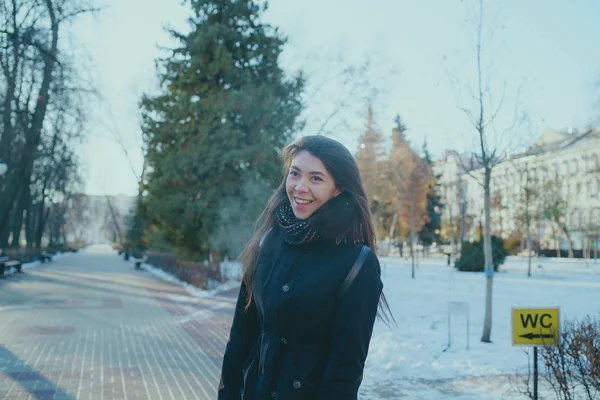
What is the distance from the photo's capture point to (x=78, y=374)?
23.1 feet

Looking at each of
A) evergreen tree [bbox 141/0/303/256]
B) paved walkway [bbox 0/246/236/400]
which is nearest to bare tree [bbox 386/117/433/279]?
evergreen tree [bbox 141/0/303/256]

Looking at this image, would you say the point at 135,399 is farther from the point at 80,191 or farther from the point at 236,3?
the point at 80,191

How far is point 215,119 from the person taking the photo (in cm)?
1881

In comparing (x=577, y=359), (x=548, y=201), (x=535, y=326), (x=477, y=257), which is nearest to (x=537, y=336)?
(x=535, y=326)

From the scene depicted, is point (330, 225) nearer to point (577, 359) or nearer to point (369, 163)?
point (577, 359)

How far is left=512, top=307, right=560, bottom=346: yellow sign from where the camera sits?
5188mm

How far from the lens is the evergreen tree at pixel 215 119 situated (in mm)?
18484

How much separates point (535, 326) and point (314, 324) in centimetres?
379

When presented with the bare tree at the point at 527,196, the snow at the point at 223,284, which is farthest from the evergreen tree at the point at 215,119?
the bare tree at the point at 527,196

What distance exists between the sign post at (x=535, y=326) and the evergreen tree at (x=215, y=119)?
43.5 feet

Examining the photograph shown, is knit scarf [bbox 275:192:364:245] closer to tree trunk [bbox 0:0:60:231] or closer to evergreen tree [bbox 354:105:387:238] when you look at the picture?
evergreen tree [bbox 354:105:387:238]

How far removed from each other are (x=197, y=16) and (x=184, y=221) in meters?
7.51

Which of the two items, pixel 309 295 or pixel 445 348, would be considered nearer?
pixel 309 295

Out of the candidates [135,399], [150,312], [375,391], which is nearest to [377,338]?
[375,391]
